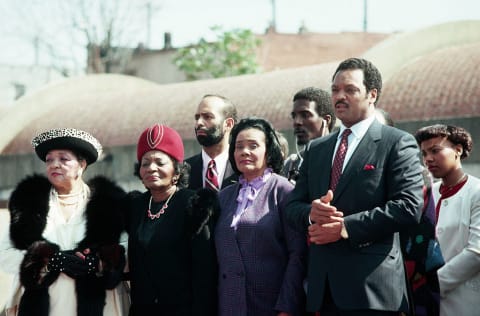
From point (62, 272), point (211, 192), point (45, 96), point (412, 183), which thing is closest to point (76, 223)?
point (62, 272)

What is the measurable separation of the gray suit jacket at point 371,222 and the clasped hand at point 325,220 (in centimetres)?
5

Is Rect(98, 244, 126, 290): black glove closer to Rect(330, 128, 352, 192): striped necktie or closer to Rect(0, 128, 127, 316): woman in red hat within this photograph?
Rect(0, 128, 127, 316): woman in red hat

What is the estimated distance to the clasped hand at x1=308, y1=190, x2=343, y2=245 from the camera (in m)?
3.69

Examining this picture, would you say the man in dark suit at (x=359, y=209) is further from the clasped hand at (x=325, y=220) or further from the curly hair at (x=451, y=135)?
the curly hair at (x=451, y=135)

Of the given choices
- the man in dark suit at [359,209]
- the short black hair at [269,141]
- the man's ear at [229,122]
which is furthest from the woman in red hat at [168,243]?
the man's ear at [229,122]

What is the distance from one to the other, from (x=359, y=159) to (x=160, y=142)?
1.32 metres

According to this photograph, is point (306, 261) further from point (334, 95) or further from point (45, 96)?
point (45, 96)

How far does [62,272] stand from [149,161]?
2.68 ft

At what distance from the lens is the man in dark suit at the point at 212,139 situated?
542 centimetres

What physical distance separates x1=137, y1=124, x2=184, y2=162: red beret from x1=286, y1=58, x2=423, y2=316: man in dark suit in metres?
0.95

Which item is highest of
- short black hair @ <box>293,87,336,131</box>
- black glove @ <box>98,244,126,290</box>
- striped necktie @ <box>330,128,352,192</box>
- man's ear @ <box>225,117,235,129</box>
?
short black hair @ <box>293,87,336,131</box>

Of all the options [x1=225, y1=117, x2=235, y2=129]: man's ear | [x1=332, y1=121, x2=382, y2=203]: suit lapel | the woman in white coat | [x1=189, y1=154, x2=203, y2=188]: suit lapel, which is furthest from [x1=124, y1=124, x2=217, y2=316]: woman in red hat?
the woman in white coat

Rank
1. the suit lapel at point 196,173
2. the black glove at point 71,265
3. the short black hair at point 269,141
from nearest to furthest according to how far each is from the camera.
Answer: the black glove at point 71,265
the short black hair at point 269,141
the suit lapel at point 196,173

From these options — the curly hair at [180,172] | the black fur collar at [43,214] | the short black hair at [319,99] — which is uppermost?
the short black hair at [319,99]
